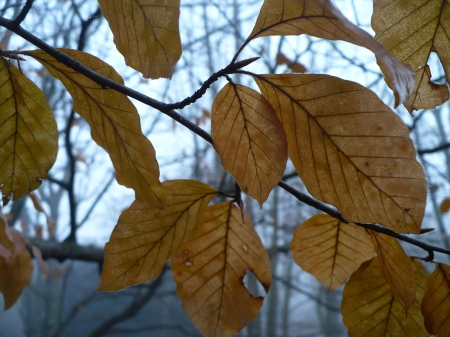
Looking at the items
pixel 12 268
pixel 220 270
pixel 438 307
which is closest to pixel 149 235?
pixel 220 270

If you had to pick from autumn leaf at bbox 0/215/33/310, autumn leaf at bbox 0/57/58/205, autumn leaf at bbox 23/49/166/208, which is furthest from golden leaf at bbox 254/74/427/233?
autumn leaf at bbox 0/215/33/310

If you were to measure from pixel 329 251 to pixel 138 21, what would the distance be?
0.34 metres

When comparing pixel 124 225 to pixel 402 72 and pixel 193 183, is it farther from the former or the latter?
pixel 402 72

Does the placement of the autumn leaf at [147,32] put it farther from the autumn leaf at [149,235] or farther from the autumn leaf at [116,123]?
the autumn leaf at [149,235]

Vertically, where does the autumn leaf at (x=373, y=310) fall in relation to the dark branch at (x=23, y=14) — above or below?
below

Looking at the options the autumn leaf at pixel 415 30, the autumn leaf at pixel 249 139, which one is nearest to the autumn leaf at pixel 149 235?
the autumn leaf at pixel 249 139

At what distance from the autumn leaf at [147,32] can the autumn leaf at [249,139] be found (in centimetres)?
6

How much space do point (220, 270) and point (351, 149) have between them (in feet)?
0.81

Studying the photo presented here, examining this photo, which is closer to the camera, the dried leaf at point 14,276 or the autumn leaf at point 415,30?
the autumn leaf at point 415,30

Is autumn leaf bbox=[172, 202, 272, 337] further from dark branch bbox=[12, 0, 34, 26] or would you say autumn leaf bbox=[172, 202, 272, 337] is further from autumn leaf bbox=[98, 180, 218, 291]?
dark branch bbox=[12, 0, 34, 26]

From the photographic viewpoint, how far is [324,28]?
26 centimetres

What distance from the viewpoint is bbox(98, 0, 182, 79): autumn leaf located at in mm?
302

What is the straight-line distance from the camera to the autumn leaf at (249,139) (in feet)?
1.01

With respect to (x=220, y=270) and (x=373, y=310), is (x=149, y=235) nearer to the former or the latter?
(x=220, y=270)
